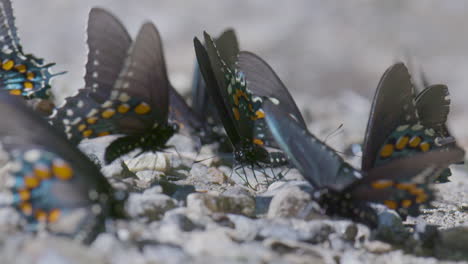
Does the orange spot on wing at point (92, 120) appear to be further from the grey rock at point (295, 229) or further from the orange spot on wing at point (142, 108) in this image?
the grey rock at point (295, 229)

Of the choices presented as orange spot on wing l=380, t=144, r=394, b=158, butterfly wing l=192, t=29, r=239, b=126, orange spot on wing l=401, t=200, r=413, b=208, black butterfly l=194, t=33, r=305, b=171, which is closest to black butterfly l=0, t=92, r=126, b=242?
orange spot on wing l=401, t=200, r=413, b=208

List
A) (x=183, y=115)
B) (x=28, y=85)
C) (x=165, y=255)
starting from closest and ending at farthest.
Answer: (x=165, y=255)
(x=28, y=85)
(x=183, y=115)

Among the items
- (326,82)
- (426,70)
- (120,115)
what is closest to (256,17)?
(326,82)

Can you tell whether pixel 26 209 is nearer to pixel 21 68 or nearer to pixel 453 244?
pixel 453 244

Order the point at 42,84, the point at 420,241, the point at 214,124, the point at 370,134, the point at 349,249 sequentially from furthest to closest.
→ the point at 214,124, the point at 42,84, the point at 370,134, the point at 420,241, the point at 349,249

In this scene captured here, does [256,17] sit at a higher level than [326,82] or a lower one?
higher

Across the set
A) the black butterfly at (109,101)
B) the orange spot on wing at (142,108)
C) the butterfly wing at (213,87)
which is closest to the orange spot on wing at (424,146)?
the butterfly wing at (213,87)

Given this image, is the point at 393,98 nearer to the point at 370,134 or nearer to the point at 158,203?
the point at 370,134

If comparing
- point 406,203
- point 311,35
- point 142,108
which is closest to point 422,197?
point 406,203
